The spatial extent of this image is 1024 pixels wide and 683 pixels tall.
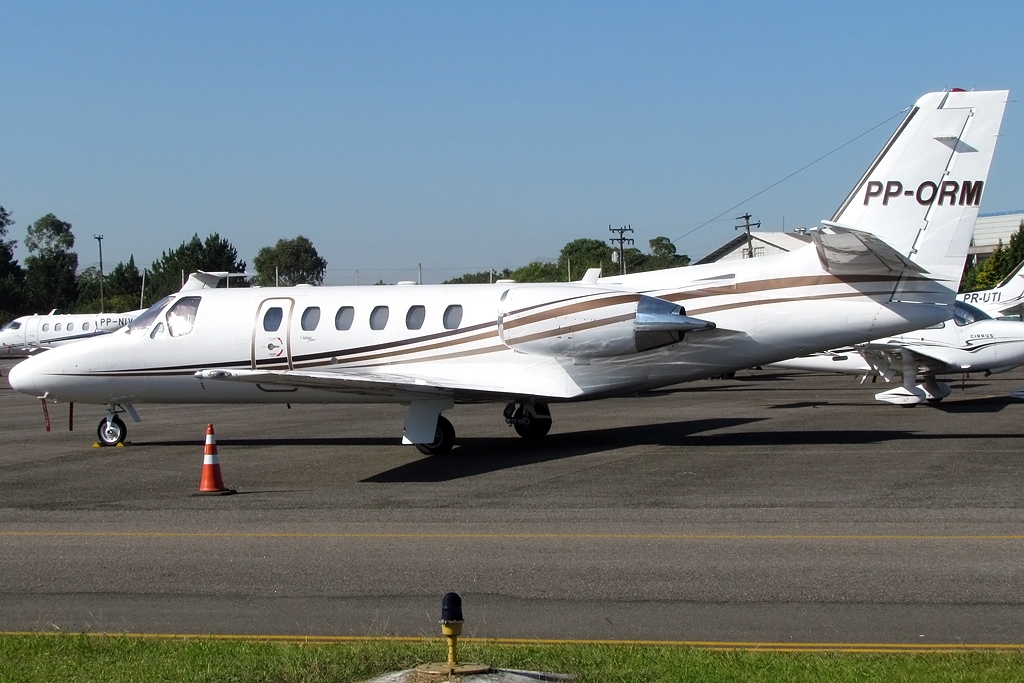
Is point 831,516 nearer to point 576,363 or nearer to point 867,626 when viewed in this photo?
point 867,626

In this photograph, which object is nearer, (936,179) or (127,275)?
(936,179)

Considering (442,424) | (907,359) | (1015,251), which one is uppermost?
(1015,251)

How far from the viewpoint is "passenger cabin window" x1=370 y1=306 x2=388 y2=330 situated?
18.2 m

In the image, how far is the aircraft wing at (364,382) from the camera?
15.0m

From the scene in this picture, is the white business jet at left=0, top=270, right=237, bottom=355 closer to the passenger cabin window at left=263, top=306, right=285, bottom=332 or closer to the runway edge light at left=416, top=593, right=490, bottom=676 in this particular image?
the passenger cabin window at left=263, top=306, right=285, bottom=332

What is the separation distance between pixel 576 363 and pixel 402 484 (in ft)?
13.2

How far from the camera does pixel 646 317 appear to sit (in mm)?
16406

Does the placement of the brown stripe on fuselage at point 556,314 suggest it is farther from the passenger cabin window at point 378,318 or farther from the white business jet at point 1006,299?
the white business jet at point 1006,299

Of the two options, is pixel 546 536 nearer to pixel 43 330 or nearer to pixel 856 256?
pixel 856 256

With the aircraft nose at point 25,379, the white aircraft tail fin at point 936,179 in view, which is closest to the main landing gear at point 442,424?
the white aircraft tail fin at point 936,179

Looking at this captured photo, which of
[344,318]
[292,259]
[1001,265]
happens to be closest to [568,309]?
[344,318]

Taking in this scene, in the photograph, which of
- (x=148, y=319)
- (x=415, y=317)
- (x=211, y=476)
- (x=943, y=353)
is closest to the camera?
(x=211, y=476)

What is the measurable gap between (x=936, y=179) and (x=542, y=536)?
9.80 m

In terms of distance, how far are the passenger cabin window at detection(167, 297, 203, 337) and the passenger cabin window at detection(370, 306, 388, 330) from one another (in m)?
3.33
